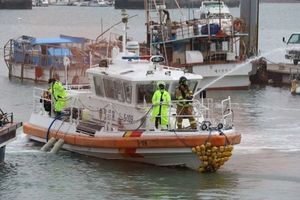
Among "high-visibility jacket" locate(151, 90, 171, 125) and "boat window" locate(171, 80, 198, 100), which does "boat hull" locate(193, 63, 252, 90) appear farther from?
"high-visibility jacket" locate(151, 90, 171, 125)

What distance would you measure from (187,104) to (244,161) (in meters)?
3.03

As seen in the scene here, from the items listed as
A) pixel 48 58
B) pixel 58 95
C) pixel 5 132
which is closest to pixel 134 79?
pixel 5 132

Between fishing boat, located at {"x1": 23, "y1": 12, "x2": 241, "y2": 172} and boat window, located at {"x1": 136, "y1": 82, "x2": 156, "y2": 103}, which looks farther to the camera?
boat window, located at {"x1": 136, "y1": 82, "x2": 156, "y2": 103}

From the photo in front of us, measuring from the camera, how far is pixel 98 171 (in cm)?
2666

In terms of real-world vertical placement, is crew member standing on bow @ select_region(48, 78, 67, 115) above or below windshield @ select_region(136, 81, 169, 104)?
below

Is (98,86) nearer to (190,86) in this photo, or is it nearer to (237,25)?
(190,86)

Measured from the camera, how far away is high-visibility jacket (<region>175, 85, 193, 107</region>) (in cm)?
2594

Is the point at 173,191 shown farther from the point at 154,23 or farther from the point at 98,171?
the point at 154,23

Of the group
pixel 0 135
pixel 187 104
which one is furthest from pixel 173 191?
pixel 0 135

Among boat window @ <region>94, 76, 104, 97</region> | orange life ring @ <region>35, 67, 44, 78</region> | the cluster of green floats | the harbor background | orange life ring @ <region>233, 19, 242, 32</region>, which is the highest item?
orange life ring @ <region>233, 19, 242, 32</region>

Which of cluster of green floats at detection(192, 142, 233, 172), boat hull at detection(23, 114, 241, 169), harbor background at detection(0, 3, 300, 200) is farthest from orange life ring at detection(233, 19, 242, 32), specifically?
cluster of green floats at detection(192, 142, 233, 172)

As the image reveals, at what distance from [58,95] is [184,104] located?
524cm

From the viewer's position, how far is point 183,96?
26.1m

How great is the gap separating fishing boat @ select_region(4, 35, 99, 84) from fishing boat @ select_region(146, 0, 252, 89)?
11.7ft
